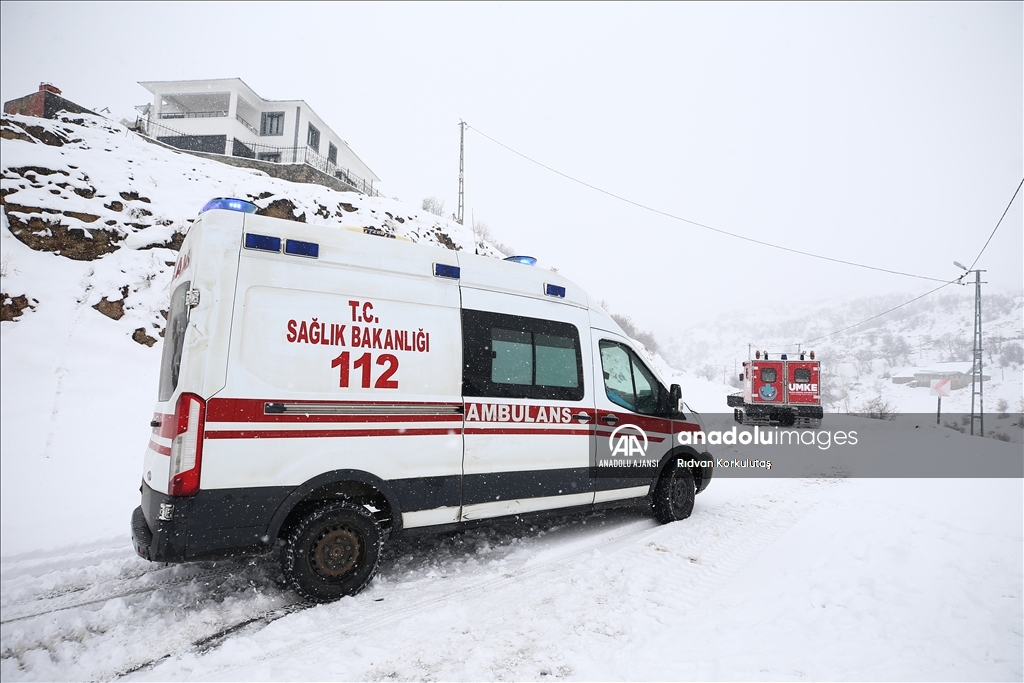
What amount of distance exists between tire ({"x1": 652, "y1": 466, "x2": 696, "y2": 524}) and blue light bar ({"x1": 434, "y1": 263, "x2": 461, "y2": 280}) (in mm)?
3436

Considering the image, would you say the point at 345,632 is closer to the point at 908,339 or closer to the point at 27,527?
the point at 27,527

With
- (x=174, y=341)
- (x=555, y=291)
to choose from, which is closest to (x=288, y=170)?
(x=555, y=291)

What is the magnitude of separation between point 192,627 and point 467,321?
113 inches

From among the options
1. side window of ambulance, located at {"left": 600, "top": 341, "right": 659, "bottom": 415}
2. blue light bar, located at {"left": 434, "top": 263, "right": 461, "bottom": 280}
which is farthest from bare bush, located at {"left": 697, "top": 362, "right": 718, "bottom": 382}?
blue light bar, located at {"left": 434, "top": 263, "right": 461, "bottom": 280}

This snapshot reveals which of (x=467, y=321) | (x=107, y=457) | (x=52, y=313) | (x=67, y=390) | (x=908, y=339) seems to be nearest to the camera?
(x=467, y=321)

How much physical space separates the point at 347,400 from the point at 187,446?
1020 millimetres

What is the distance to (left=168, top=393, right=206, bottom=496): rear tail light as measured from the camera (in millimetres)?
3178

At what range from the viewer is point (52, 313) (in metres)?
9.38

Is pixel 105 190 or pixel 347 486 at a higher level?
pixel 105 190

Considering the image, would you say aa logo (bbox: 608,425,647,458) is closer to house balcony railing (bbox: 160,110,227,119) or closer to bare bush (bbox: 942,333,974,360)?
house balcony railing (bbox: 160,110,227,119)

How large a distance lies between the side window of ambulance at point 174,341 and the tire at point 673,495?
4897 mm

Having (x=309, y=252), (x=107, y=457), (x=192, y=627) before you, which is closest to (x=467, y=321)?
(x=309, y=252)

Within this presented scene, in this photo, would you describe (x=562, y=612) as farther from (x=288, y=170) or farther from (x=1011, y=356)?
(x=1011, y=356)

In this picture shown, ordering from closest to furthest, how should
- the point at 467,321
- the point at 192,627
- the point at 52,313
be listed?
the point at 192,627, the point at 467,321, the point at 52,313
